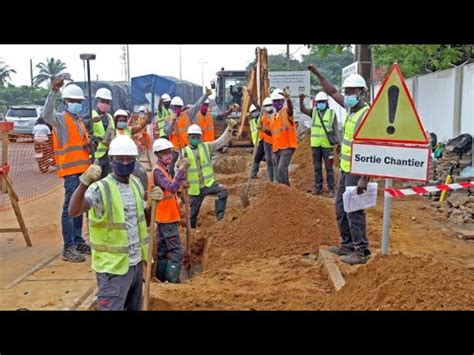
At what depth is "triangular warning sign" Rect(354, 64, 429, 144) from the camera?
471 centimetres

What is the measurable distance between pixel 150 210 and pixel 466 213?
604 centimetres

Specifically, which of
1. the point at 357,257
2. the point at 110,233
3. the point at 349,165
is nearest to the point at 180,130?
the point at 349,165

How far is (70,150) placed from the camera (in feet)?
21.9

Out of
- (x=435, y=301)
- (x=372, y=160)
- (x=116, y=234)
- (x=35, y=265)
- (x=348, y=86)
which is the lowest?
(x=35, y=265)

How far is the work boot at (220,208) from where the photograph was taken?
28.5ft

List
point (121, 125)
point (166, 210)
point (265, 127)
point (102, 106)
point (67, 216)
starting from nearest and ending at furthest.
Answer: point (166, 210) → point (67, 216) → point (102, 106) → point (121, 125) → point (265, 127)

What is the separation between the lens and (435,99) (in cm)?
1445

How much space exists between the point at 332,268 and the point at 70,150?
349 centimetres

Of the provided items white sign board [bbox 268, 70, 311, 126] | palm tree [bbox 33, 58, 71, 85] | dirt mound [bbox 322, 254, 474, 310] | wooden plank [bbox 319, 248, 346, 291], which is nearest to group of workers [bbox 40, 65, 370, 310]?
wooden plank [bbox 319, 248, 346, 291]

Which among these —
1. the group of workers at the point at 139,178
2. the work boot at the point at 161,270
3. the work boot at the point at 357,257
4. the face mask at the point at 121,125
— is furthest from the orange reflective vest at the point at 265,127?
the work boot at the point at 357,257

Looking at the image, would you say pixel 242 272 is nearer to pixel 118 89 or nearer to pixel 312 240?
pixel 312 240

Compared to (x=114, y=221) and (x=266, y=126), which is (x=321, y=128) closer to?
(x=266, y=126)

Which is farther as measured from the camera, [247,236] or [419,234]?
[419,234]

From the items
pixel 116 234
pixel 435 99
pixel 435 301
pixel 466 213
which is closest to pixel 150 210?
pixel 116 234
